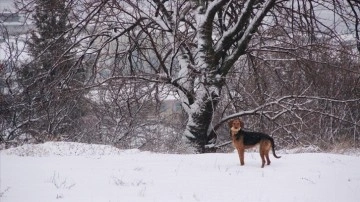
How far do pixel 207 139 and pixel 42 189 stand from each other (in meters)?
7.44

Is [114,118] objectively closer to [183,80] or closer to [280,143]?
[280,143]

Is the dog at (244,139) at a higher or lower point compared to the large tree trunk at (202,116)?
lower

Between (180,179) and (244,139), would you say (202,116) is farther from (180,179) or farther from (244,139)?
(180,179)

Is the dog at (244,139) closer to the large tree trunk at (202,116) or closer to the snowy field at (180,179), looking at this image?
the snowy field at (180,179)

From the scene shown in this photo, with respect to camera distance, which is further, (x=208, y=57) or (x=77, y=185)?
(x=208, y=57)

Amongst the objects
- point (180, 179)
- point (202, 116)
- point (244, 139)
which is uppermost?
point (202, 116)

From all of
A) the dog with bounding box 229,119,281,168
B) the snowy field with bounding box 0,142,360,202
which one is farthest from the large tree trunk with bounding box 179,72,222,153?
the dog with bounding box 229,119,281,168

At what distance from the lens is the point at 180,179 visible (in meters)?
6.54

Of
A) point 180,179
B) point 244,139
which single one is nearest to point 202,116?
point 244,139

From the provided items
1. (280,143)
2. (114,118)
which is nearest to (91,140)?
(114,118)

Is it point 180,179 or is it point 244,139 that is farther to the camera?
point 244,139

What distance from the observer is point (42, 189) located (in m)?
5.75

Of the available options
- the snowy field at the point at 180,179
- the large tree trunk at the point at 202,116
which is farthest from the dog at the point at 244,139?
the large tree trunk at the point at 202,116

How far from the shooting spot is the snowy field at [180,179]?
18.2 ft
